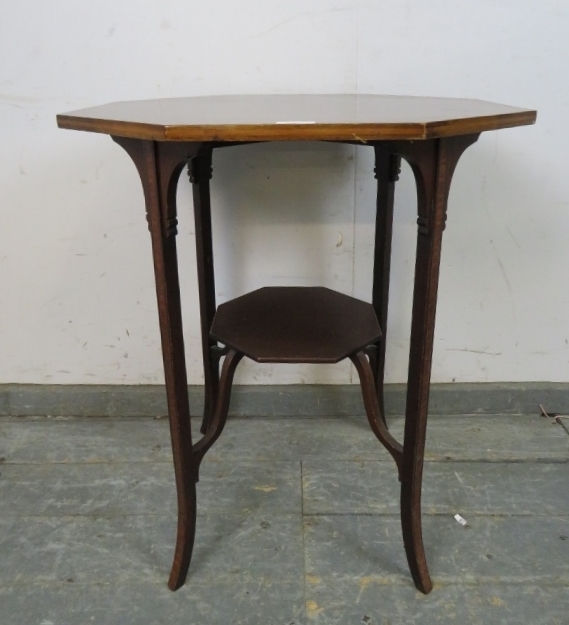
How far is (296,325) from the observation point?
1312mm

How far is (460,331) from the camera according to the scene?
1705 millimetres

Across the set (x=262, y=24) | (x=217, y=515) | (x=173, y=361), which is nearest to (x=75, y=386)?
(x=217, y=515)

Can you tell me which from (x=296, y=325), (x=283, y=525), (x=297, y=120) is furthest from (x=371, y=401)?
(x=297, y=120)

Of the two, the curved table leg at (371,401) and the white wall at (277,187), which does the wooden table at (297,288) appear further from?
the white wall at (277,187)

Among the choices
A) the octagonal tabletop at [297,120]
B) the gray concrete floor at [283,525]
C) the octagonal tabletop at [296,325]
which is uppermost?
the octagonal tabletop at [297,120]

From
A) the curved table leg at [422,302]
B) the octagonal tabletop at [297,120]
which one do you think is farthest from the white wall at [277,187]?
the curved table leg at [422,302]

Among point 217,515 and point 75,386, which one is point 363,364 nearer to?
point 217,515

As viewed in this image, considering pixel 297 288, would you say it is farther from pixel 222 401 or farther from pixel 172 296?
pixel 172 296

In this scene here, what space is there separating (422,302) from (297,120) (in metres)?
0.37

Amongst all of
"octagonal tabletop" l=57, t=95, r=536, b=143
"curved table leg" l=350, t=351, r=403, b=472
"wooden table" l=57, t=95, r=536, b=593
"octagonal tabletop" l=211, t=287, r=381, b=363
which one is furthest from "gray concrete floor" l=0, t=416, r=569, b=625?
"octagonal tabletop" l=57, t=95, r=536, b=143

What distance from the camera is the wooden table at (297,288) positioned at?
0.86 m

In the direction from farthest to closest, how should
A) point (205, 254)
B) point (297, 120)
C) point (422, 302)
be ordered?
point (205, 254)
point (422, 302)
point (297, 120)

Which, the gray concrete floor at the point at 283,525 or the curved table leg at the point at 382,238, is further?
the curved table leg at the point at 382,238

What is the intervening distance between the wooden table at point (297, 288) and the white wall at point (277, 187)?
0.43 ft
